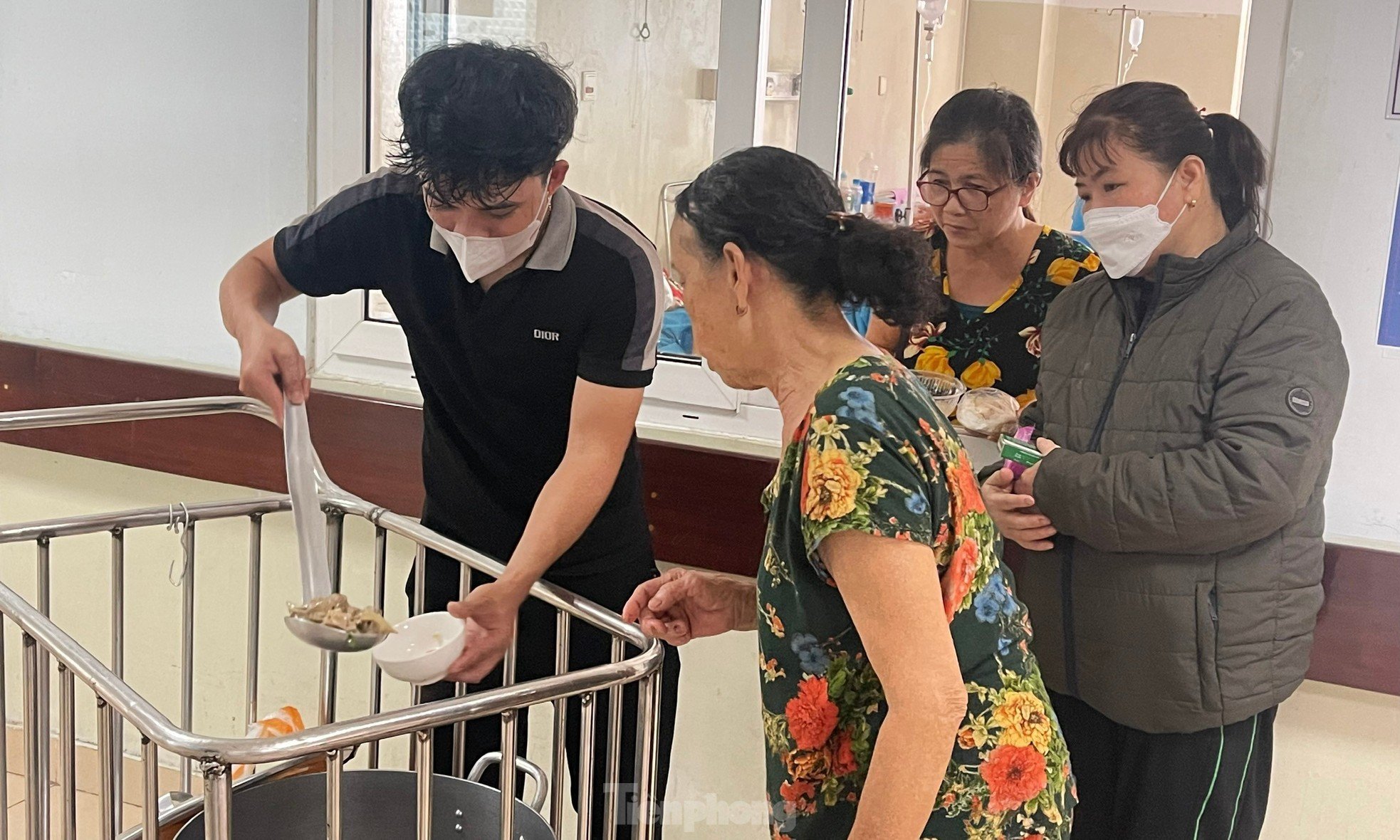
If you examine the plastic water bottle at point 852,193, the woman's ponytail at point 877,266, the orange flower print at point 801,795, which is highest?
the plastic water bottle at point 852,193

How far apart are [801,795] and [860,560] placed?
0.96ft

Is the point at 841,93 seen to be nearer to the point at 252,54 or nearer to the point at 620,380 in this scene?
the point at 620,380

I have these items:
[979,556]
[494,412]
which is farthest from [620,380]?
[979,556]

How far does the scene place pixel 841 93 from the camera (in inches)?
68.6

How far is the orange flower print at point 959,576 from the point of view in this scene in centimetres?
107

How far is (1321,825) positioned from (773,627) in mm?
963

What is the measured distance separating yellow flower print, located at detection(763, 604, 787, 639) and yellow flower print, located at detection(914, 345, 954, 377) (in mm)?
606

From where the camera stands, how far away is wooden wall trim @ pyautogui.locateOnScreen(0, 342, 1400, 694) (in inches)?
60.2

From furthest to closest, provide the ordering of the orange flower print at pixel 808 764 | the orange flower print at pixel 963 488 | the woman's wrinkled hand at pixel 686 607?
the woman's wrinkled hand at pixel 686 607 < the orange flower print at pixel 808 764 < the orange flower print at pixel 963 488

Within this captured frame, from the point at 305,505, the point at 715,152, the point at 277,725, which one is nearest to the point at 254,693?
the point at 277,725

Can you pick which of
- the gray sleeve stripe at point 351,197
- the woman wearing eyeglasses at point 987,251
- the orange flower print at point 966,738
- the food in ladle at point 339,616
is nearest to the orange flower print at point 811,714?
the orange flower print at point 966,738

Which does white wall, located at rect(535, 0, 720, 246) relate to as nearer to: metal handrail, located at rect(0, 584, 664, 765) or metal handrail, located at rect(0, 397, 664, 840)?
metal handrail, located at rect(0, 397, 664, 840)

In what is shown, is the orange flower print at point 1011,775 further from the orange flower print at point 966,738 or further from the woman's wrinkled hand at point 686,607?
the woman's wrinkled hand at point 686,607

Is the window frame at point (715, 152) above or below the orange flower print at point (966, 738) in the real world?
above
